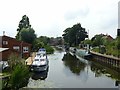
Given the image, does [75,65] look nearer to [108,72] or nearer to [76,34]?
[108,72]

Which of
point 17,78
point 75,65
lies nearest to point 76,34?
point 75,65

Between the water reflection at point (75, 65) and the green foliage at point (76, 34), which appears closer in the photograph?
the water reflection at point (75, 65)

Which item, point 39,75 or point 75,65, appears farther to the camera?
point 75,65

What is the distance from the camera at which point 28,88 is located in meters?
25.3

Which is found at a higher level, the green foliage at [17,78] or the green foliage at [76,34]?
the green foliage at [76,34]

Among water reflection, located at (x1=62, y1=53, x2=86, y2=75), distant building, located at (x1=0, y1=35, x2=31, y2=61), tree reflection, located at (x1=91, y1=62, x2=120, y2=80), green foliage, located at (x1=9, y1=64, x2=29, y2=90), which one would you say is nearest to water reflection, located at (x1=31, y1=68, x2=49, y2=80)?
water reflection, located at (x1=62, y1=53, x2=86, y2=75)

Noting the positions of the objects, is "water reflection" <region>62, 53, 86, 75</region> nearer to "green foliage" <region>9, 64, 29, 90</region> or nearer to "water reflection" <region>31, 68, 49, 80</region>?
"water reflection" <region>31, 68, 49, 80</region>

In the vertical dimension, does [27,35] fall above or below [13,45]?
above

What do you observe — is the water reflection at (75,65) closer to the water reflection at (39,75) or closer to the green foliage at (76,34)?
the water reflection at (39,75)

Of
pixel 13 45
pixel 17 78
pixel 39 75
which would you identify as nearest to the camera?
pixel 17 78

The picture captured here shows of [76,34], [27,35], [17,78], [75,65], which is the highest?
[76,34]

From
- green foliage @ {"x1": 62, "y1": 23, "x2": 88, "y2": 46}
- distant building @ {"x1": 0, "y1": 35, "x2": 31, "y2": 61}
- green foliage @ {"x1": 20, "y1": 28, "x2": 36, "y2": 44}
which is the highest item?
green foliage @ {"x1": 62, "y1": 23, "x2": 88, "y2": 46}

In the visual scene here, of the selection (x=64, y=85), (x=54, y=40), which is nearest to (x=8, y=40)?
(x=64, y=85)

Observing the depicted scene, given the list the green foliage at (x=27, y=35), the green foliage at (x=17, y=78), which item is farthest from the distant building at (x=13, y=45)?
the green foliage at (x=17, y=78)
